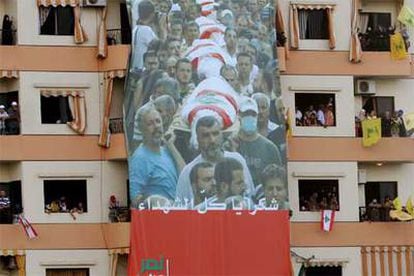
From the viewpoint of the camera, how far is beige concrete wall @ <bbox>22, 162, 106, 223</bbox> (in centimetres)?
4394

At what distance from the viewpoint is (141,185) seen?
142 ft

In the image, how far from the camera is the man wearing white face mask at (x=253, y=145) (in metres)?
44.0

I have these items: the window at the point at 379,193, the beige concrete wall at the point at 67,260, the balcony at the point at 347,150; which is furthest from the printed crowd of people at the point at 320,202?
the beige concrete wall at the point at 67,260

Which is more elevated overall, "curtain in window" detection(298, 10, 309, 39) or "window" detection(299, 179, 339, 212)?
"curtain in window" detection(298, 10, 309, 39)

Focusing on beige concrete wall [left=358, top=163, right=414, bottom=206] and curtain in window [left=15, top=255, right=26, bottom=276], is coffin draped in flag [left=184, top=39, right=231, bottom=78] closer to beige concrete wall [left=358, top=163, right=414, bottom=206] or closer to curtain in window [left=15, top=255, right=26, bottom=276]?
beige concrete wall [left=358, top=163, right=414, bottom=206]

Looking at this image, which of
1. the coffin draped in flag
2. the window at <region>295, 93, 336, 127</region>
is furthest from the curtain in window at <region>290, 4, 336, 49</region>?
the coffin draped in flag

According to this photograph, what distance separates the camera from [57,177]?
44.3 m

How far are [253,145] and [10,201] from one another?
6944 mm

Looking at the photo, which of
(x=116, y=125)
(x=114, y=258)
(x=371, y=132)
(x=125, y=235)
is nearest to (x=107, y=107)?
(x=116, y=125)

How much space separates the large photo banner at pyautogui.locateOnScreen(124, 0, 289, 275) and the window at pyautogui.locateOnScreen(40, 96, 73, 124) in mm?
2093

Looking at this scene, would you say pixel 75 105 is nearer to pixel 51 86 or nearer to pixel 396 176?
pixel 51 86

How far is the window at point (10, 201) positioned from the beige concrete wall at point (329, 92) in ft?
26.4

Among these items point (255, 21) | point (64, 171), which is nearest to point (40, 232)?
point (64, 171)

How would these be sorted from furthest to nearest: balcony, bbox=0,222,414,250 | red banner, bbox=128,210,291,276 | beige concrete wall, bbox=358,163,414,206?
beige concrete wall, bbox=358,163,414,206 < balcony, bbox=0,222,414,250 < red banner, bbox=128,210,291,276
